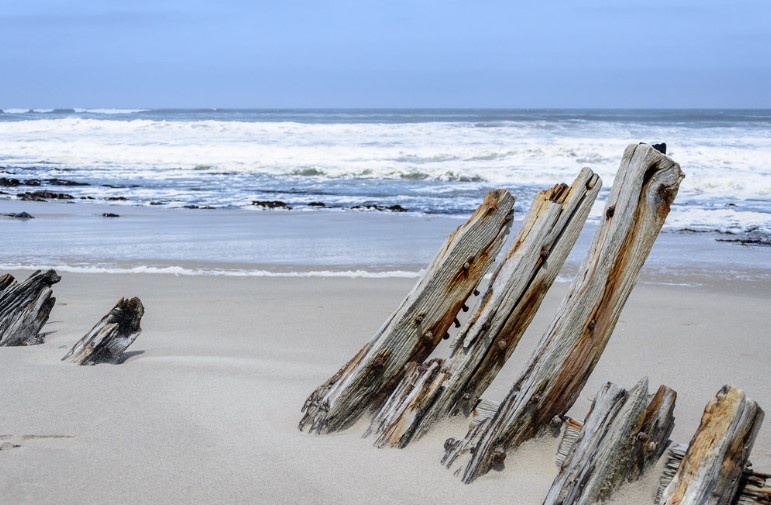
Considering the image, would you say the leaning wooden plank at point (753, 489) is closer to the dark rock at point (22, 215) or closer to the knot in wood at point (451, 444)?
→ the knot in wood at point (451, 444)

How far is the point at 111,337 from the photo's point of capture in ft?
15.8

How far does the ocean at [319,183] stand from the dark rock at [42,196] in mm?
351

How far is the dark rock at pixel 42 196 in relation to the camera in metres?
15.9

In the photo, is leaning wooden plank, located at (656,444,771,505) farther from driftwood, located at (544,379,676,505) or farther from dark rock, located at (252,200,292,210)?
dark rock, located at (252,200,292,210)

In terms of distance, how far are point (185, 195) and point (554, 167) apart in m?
12.5

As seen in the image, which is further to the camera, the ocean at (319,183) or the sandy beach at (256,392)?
the ocean at (319,183)

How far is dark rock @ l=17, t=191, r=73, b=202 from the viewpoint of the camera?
1594 cm

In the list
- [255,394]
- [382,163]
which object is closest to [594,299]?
[255,394]

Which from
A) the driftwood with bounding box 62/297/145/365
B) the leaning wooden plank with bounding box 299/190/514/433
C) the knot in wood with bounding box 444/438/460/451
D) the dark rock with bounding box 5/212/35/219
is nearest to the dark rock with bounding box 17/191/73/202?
the dark rock with bounding box 5/212/35/219

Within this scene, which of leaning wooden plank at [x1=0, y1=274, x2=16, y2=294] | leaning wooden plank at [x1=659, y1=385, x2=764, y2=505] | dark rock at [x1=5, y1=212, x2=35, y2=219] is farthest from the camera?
dark rock at [x1=5, y1=212, x2=35, y2=219]

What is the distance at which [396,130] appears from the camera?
4291cm

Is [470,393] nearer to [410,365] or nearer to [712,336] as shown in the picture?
[410,365]

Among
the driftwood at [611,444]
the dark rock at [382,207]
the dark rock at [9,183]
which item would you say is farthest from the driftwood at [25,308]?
the dark rock at [9,183]

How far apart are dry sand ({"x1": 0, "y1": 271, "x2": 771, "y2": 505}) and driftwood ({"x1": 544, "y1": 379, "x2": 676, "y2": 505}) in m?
0.14
